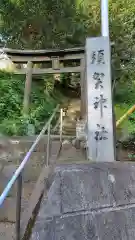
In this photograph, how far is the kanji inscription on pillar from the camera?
13.4 feet

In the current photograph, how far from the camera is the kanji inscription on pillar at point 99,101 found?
4.09 m

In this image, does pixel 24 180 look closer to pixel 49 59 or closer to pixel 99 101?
pixel 99 101

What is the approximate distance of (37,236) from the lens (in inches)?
103

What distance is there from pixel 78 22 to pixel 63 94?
3.56 m

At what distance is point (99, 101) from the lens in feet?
14.0

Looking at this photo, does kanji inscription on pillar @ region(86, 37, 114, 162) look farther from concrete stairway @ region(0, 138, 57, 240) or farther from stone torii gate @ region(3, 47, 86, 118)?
stone torii gate @ region(3, 47, 86, 118)

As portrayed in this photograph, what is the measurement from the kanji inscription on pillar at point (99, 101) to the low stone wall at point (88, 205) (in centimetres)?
73

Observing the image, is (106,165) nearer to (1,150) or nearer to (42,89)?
(1,150)

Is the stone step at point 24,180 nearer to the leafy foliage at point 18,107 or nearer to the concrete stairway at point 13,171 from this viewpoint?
the concrete stairway at point 13,171

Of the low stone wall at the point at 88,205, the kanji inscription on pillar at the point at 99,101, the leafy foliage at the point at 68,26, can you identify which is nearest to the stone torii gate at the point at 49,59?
the leafy foliage at the point at 68,26

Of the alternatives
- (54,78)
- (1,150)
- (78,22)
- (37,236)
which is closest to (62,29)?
(78,22)

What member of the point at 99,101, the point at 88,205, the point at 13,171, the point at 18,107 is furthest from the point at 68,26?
the point at 88,205

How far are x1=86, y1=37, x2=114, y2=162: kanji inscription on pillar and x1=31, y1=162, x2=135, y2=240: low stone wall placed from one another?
2.38 feet

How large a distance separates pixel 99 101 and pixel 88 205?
5.79 feet
